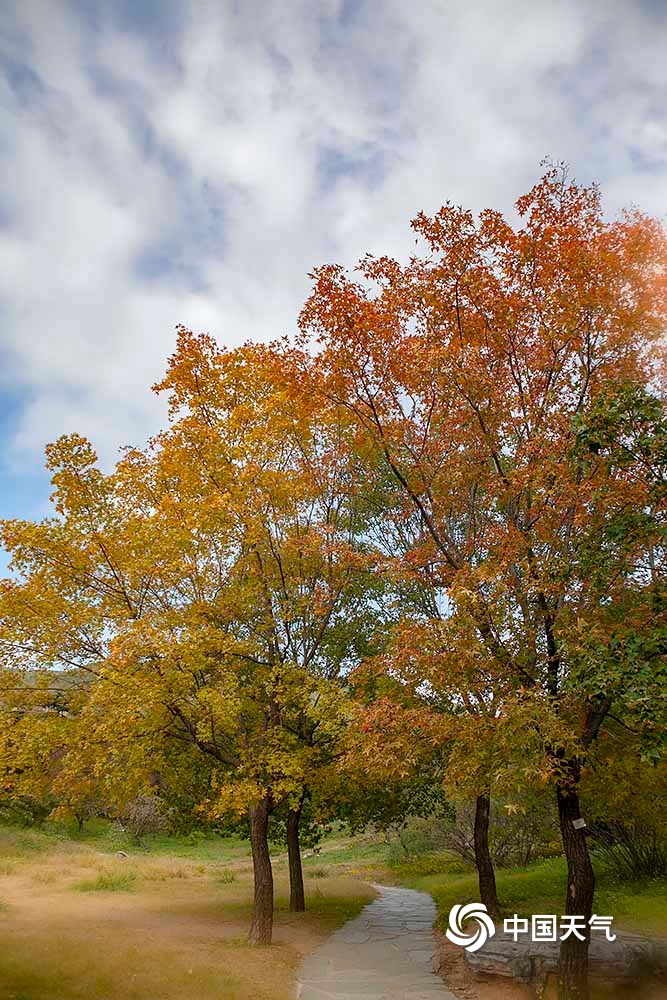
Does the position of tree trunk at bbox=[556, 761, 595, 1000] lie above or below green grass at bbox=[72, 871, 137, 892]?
above

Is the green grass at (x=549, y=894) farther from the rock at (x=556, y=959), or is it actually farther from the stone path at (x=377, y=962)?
the rock at (x=556, y=959)

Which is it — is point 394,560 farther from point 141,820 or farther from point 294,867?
point 141,820

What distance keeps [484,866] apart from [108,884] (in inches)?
495

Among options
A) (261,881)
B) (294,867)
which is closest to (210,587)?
(261,881)

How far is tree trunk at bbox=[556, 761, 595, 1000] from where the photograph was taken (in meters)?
8.96

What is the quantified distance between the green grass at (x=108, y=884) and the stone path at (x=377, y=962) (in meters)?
8.37

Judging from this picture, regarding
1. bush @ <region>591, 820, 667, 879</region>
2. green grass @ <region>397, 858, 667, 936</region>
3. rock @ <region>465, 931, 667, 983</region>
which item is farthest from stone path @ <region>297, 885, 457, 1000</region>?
bush @ <region>591, 820, 667, 879</region>

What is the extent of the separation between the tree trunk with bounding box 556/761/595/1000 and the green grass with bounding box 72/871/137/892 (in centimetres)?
1563

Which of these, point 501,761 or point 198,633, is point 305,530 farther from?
point 501,761

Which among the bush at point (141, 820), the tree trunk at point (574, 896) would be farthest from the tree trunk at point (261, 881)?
the bush at point (141, 820)

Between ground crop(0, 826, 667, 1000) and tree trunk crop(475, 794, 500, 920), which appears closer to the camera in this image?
ground crop(0, 826, 667, 1000)

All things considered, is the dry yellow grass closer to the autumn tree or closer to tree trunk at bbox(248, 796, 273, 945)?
tree trunk at bbox(248, 796, 273, 945)

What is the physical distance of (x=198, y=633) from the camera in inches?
425

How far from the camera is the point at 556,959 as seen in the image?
385 inches
